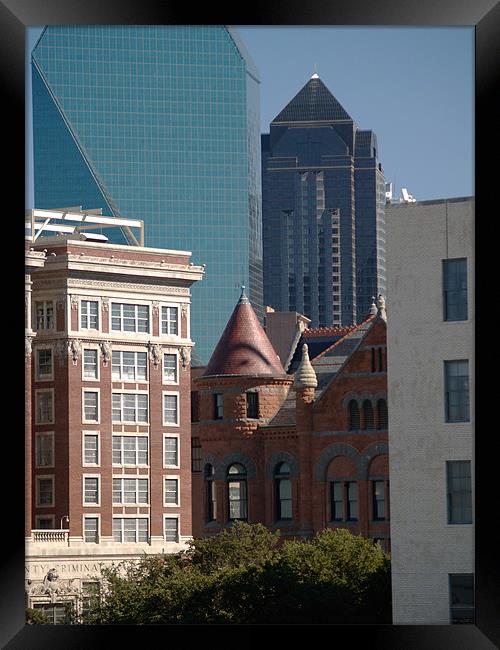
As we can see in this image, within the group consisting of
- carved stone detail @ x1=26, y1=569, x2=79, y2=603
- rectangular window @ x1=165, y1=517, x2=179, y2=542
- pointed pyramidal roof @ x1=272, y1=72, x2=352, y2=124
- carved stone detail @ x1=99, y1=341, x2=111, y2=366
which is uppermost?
pointed pyramidal roof @ x1=272, y1=72, x2=352, y2=124

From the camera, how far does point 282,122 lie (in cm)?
11069

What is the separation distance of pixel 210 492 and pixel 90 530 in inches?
473

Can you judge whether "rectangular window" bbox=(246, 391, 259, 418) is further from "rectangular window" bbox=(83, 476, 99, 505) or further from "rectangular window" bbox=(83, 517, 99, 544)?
"rectangular window" bbox=(83, 476, 99, 505)

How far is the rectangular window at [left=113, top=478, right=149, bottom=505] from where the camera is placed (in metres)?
70.1

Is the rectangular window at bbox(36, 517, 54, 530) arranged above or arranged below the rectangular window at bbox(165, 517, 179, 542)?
above

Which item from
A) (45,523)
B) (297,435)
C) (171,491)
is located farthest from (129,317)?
(297,435)

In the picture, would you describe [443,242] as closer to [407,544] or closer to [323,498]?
[407,544]

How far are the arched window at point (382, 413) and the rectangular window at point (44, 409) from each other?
68.6ft

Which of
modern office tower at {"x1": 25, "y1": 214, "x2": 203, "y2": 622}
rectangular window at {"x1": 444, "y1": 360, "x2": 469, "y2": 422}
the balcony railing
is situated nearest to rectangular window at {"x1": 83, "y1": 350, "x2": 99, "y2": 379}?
modern office tower at {"x1": 25, "y1": 214, "x2": 203, "y2": 622}

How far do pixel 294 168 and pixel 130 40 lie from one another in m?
34.8

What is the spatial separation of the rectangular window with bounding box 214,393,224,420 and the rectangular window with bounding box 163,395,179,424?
43.1ft

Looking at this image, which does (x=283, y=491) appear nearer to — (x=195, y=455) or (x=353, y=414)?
(x=353, y=414)

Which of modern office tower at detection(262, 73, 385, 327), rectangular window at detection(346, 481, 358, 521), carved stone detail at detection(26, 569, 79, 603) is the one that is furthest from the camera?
modern office tower at detection(262, 73, 385, 327)
